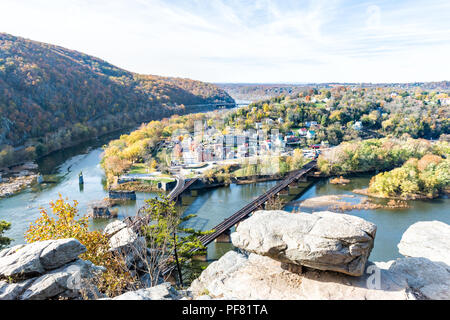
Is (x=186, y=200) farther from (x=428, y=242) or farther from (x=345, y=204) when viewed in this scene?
(x=428, y=242)

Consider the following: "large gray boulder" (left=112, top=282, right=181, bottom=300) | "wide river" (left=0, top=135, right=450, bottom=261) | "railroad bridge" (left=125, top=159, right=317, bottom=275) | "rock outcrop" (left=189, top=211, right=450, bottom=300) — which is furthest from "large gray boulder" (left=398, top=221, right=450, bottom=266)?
"large gray boulder" (left=112, top=282, right=181, bottom=300)

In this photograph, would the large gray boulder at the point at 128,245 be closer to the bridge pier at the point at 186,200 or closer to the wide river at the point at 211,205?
the wide river at the point at 211,205

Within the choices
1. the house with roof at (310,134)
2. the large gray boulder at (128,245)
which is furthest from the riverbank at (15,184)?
the house with roof at (310,134)

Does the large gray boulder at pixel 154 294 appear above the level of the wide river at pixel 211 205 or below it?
above

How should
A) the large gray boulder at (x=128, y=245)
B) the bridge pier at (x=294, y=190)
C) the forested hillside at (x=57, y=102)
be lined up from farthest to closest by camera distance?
1. the forested hillside at (x=57, y=102)
2. the bridge pier at (x=294, y=190)
3. the large gray boulder at (x=128, y=245)

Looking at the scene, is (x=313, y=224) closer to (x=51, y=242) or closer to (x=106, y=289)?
(x=106, y=289)

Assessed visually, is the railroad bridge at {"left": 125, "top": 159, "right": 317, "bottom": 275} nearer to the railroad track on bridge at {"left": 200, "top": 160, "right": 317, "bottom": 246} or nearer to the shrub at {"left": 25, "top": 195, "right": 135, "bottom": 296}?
the railroad track on bridge at {"left": 200, "top": 160, "right": 317, "bottom": 246}

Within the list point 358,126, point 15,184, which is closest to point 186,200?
point 15,184

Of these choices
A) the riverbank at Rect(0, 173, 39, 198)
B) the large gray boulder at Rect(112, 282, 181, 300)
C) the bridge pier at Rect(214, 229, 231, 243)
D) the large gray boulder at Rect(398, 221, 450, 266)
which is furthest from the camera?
the riverbank at Rect(0, 173, 39, 198)
